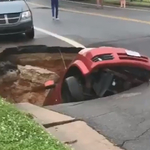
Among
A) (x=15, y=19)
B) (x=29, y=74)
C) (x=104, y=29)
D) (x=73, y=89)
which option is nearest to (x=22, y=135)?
(x=73, y=89)

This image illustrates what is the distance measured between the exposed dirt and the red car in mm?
3067

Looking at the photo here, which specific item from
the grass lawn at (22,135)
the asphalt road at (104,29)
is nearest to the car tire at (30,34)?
the asphalt road at (104,29)

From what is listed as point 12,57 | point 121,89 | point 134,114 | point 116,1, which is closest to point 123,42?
point 12,57

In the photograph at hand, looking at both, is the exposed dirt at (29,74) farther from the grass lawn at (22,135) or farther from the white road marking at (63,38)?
the grass lawn at (22,135)

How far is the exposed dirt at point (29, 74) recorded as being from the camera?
10906mm

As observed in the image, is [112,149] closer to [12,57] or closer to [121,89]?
[121,89]

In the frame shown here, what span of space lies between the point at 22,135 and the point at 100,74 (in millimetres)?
2669

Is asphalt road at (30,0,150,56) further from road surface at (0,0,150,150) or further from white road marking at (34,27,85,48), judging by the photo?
white road marking at (34,27,85,48)

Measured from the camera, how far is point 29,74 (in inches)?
433

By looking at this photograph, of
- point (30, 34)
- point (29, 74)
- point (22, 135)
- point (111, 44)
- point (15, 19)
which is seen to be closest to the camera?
point (22, 135)

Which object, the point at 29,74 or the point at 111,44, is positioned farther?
the point at 111,44

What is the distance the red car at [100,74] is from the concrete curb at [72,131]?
3.18 feet

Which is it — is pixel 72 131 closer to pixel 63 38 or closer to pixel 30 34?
pixel 63 38

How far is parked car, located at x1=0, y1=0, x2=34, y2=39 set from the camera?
14.2 meters
